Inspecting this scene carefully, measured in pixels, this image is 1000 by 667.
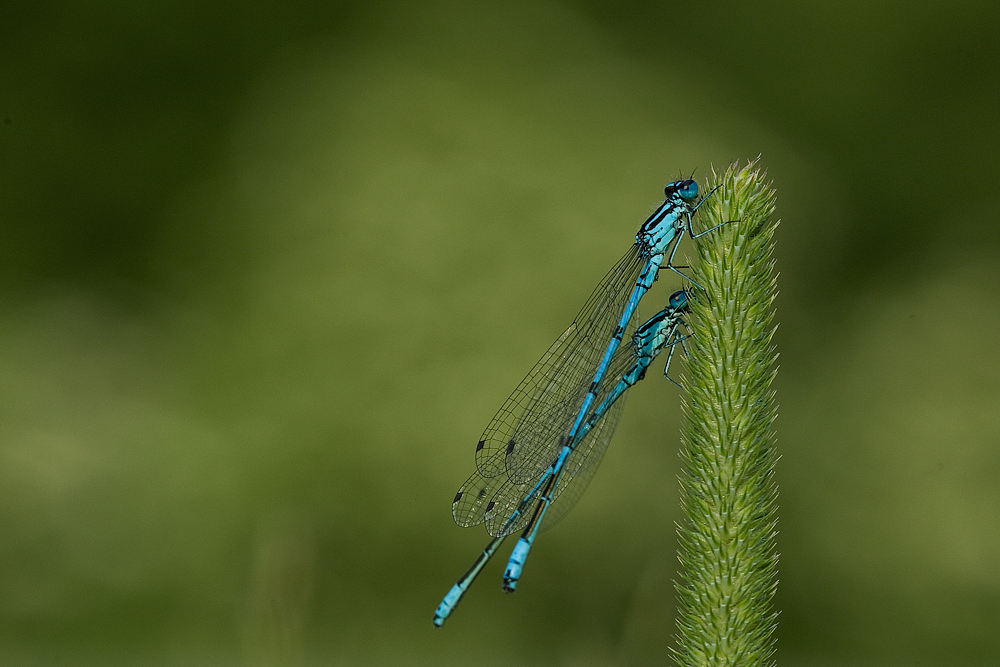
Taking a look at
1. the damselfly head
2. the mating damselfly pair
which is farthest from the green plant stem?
the mating damselfly pair

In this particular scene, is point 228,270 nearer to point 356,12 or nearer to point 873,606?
point 356,12

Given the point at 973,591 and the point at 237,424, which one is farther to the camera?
the point at 237,424

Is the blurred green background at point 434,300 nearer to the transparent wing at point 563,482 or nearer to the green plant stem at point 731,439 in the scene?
the transparent wing at point 563,482

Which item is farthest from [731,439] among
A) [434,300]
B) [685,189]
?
[434,300]

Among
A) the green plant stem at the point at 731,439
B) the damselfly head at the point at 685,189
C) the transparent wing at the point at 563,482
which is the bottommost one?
the green plant stem at the point at 731,439

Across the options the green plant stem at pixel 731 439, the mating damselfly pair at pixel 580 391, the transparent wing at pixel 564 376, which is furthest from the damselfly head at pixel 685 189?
the green plant stem at pixel 731 439

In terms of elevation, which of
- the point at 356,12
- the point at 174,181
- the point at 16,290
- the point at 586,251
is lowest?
the point at 16,290

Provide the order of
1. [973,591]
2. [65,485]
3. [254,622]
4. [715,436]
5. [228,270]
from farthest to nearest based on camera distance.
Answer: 1. [228,270]
2. [65,485]
3. [973,591]
4. [254,622]
5. [715,436]

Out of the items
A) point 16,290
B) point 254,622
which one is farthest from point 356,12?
point 254,622
